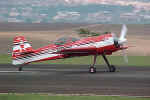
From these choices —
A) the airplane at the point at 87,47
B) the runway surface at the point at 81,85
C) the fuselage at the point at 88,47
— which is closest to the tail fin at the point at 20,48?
the airplane at the point at 87,47

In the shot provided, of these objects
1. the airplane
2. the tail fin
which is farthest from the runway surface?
the tail fin

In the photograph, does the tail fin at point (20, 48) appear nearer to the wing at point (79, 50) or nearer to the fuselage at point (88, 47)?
the fuselage at point (88, 47)

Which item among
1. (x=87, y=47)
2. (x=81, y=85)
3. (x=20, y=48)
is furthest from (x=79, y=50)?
(x=81, y=85)

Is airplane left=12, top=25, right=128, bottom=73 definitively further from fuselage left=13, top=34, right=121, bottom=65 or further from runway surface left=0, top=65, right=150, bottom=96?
runway surface left=0, top=65, right=150, bottom=96

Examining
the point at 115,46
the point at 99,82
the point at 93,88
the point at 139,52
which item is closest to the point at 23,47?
the point at 115,46

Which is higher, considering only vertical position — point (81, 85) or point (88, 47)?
point (88, 47)

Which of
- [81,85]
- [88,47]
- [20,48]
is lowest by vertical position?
[81,85]

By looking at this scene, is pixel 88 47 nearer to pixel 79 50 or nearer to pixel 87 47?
pixel 87 47

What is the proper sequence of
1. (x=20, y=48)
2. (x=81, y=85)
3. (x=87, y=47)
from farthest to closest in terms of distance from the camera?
(x=20, y=48) → (x=87, y=47) → (x=81, y=85)

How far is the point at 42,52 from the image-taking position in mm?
30359

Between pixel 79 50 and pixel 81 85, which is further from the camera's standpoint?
pixel 79 50

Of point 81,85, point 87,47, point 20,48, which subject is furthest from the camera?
point 20,48

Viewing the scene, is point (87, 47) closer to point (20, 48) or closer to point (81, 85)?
point (20, 48)

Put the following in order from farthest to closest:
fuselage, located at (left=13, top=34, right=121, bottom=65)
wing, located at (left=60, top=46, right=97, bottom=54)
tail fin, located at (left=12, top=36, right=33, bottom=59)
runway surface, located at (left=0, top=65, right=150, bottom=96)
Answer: tail fin, located at (left=12, top=36, right=33, bottom=59)
fuselage, located at (left=13, top=34, right=121, bottom=65)
wing, located at (left=60, top=46, right=97, bottom=54)
runway surface, located at (left=0, top=65, right=150, bottom=96)
